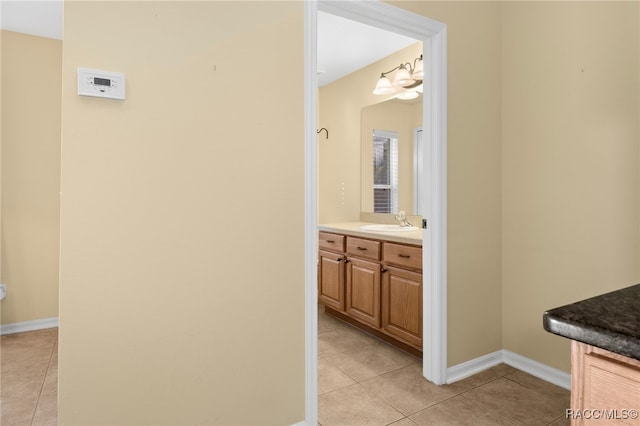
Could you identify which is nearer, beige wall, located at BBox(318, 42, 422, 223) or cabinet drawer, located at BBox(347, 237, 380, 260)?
cabinet drawer, located at BBox(347, 237, 380, 260)

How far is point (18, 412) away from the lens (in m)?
1.97

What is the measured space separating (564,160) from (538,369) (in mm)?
1259

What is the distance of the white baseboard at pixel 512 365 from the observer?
7.21 feet

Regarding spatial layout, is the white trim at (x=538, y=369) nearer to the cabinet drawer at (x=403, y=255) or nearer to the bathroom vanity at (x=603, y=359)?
the cabinet drawer at (x=403, y=255)

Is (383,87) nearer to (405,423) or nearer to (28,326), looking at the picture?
(405,423)

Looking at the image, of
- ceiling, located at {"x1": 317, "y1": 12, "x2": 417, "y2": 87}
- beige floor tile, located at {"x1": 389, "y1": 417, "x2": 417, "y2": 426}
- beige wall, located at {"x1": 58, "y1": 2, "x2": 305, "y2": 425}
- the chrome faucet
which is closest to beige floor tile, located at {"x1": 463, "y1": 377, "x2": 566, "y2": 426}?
beige floor tile, located at {"x1": 389, "y1": 417, "x2": 417, "y2": 426}

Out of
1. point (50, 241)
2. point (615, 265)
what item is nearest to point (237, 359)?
point (615, 265)

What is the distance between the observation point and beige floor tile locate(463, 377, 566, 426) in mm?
1892

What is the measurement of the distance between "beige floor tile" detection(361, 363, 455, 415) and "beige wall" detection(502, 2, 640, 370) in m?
0.67

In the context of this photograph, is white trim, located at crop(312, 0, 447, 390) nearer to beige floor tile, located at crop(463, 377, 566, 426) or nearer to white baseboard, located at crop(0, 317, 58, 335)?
beige floor tile, located at crop(463, 377, 566, 426)

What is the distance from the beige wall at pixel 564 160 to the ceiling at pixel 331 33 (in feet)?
3.46

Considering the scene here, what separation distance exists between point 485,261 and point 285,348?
4.72ft

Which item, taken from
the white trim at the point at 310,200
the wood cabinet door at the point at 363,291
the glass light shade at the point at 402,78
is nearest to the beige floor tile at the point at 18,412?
the white trim at the point at 310,200

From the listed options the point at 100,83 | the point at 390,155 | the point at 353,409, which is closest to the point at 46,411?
the point at 353,409
